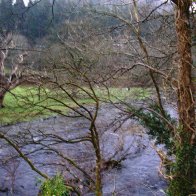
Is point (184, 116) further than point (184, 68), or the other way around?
point (184, 116)

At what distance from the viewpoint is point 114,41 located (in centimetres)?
1442

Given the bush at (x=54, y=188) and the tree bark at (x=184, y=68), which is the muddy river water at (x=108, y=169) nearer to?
the bush at (x=54, y=188)

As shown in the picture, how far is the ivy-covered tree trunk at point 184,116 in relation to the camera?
9969 millimetres

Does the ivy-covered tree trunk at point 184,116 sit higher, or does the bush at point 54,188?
the ivy-covered tree trunk at point 184,116

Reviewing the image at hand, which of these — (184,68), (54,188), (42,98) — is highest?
(42,98)

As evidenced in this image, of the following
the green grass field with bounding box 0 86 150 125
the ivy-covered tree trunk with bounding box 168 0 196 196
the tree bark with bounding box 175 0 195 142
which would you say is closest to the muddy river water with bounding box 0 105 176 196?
the green grass field with bounding box 0 86 150 125

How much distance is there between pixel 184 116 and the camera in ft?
33.6

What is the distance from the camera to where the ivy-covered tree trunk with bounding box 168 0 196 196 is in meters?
9.97

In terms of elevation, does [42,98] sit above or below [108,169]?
above

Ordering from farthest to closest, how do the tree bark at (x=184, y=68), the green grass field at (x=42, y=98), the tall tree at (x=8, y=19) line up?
the green grass field at (x=42, y=98) → the tree bark at (x=184, y=68) → the tall tree at (x=8, y=19)

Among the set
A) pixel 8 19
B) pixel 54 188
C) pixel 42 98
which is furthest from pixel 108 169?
pixel 8 19

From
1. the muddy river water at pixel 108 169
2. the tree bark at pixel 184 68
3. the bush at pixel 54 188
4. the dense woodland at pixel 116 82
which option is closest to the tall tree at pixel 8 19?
the dense woodland at pixel 116 82

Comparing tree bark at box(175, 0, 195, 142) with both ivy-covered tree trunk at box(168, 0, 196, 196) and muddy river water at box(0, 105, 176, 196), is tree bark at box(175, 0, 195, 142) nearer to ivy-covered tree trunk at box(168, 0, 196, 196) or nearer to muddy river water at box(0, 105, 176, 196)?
ivy-covered tree trunk at box(168, 0, 196, 196)

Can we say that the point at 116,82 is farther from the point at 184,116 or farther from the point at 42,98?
the point at 184,116
